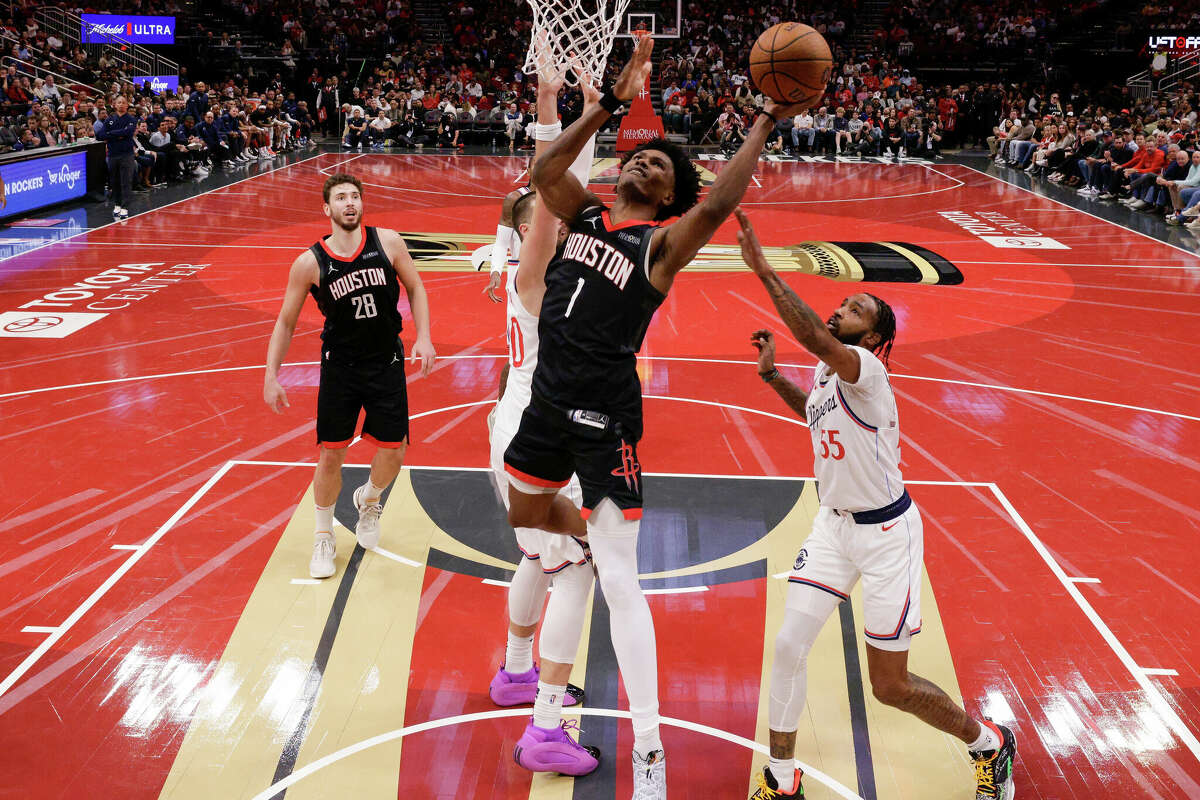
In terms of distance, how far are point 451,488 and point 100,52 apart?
26.7m

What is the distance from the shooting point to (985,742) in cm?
369

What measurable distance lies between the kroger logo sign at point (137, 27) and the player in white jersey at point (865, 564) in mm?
31712

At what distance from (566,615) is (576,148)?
1708 millimetres

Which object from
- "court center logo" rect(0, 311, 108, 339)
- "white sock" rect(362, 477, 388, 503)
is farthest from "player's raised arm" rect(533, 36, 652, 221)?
"court center logo" rect(0, 311, 108, 339)

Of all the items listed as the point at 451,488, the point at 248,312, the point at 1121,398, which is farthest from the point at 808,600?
the point at 248,312

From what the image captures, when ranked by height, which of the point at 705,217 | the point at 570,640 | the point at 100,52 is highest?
the point at 100,52

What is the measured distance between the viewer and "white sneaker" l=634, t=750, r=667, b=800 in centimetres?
347

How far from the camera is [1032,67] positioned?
100 ft

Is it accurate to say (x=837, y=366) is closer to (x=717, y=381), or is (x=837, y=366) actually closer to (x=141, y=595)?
(x=141, y=595)

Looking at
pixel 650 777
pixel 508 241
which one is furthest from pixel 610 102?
pixel 508 241

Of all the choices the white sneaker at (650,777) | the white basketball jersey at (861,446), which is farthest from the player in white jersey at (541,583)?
the white basketball jersey at (861,446)

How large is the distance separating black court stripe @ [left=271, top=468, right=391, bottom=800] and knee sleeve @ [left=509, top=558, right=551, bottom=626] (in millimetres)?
902

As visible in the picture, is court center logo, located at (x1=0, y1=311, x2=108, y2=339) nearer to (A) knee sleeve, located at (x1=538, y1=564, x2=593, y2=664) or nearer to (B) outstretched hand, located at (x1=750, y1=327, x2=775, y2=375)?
(A) knee sleeve, located at (x1=538, y1=564, x2=593, y2=664)

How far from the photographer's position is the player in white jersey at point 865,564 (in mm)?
3541
